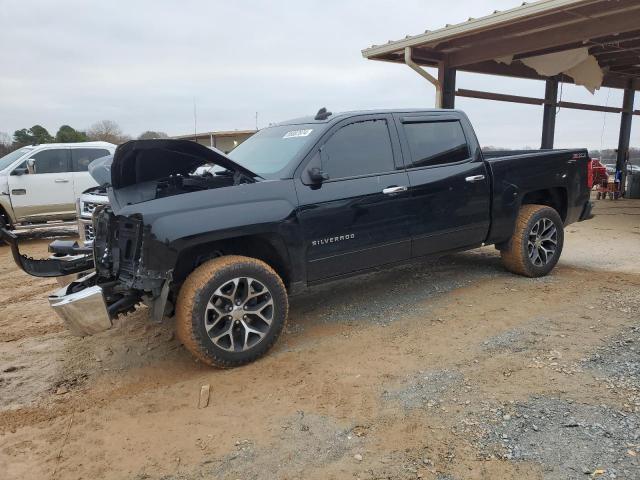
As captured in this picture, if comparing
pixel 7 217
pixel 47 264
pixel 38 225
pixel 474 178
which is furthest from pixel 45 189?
pixel 474 178

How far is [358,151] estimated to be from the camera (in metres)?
4.47

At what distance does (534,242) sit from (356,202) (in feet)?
8.61

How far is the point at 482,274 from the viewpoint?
19.6ft

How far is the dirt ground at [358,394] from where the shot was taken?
8.64 feet

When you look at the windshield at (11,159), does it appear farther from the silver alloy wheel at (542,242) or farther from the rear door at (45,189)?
the silver alloy wheel at (542,242)

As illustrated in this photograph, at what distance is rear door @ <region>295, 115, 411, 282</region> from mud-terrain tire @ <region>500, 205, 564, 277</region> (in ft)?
5.50

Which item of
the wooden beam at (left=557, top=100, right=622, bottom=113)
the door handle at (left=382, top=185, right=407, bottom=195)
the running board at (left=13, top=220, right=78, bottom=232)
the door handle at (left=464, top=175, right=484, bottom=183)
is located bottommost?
the running board at (left=13, top=220, right=78, bottom=232)

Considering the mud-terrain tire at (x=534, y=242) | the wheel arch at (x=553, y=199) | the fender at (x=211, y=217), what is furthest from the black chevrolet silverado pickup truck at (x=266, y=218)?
the wheel arch at (x=553, y=199)

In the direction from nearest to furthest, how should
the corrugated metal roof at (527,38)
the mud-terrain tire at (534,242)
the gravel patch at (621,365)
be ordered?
the gravel patch at (621,365), the mud-terrain tire at (534,242), the corrugated metal roof at (527,38)

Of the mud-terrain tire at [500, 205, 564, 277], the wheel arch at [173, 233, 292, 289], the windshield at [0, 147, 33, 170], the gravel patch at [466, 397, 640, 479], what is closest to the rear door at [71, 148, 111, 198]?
the windshield at [0, 147, 33, 170]

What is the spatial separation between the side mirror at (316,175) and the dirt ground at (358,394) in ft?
4.47

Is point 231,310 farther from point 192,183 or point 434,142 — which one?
point 434,142

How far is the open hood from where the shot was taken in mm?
3719

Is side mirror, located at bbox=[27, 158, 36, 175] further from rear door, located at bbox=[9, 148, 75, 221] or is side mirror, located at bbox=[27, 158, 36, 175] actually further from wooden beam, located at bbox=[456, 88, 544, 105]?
wooden beam, located at bbox=[456, 88, 544, 105]
